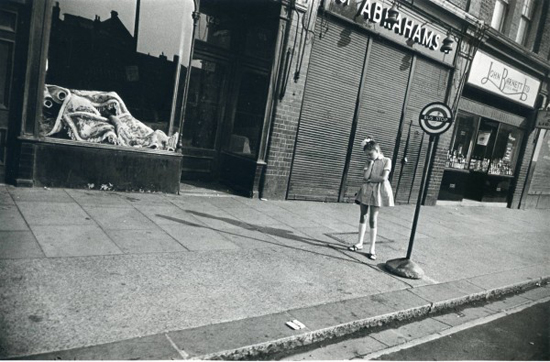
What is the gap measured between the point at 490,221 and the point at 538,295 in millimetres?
6022

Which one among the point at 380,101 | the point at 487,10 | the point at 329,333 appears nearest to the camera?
the point at 329,333

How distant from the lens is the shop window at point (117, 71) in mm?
6691

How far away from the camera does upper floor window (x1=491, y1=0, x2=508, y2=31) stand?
42.8ft

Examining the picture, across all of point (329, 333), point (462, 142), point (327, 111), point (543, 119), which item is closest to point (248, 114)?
point (327, 111)

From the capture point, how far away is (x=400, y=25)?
1003cm

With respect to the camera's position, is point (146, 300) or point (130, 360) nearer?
point (130, 360)

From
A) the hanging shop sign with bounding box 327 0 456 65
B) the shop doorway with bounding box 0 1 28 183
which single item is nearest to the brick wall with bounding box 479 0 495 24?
the hanging shop sign with bounding box 327 0 456 65

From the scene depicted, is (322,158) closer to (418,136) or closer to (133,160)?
(418,136)

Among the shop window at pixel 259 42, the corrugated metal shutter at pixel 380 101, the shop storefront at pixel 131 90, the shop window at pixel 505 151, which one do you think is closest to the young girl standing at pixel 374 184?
the shop storefront at pixel 131 90

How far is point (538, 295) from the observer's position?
6.07 metres

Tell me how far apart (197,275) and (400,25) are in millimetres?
8658

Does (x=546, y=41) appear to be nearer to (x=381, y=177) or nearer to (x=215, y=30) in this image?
(x=215, y=30)

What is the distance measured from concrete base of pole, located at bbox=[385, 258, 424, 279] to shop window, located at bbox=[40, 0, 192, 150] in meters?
4.81

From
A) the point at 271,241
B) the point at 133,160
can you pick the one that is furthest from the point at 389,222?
the point at 133,160
